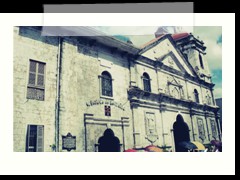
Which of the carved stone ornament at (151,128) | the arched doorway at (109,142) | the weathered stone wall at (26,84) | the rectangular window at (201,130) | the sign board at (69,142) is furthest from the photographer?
the rectangular window at (201,130)

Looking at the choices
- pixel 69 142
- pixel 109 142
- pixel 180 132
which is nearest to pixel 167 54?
pixel 180 132

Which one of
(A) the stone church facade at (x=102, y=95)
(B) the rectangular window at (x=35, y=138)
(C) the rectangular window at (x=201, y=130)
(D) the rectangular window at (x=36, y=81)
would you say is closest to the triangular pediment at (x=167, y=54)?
(A) the stone church facade at (x=102, y=95)

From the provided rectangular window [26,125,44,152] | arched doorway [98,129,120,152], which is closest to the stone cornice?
arched doorway [98,129,120,152]

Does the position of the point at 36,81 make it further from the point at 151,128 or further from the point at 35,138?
the point at 151,128

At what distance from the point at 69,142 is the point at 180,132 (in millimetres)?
6644

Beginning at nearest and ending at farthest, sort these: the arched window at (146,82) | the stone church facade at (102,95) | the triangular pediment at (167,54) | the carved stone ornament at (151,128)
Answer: the stone church facade at (102,95), the carved stone ornament at (151,128), the arched window at (146,82), the triangular pediment at (167,54)

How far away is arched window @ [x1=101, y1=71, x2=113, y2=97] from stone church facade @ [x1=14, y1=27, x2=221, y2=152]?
3 cm

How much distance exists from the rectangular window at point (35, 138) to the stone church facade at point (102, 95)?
0.03 meters

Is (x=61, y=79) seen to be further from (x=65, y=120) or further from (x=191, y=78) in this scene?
(x=191, y=78)

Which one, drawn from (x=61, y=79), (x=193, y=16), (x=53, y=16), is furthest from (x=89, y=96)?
(x=193, y=16)

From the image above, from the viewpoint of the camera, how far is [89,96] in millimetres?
10742

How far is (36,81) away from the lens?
949 cm

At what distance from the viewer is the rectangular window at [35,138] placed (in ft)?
29.1

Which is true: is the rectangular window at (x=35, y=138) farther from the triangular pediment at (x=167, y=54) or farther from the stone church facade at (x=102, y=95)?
the triangular pediment at (x=167, y=54)
